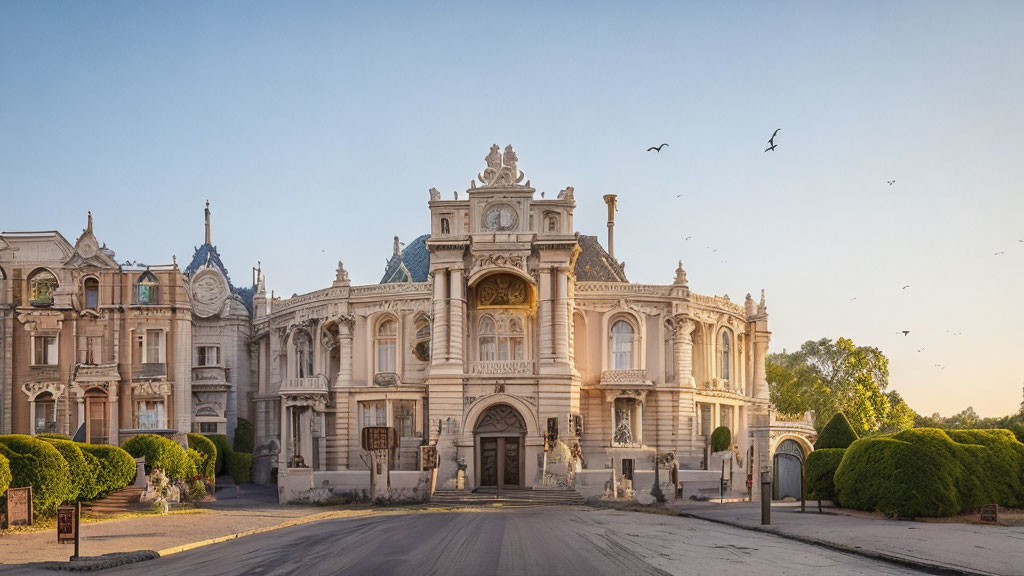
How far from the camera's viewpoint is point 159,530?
33469 millimetres

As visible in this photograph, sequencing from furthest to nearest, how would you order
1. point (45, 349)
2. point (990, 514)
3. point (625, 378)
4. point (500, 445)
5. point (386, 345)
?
point (45, 349) → point (386, 345) → point (625, 378) → point (500, 445) → point (990, 514)

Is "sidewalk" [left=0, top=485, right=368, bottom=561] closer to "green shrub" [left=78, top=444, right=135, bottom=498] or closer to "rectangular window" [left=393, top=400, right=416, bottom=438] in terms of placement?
"green shrub" [left=78, top=444, right=135, bottom=498]

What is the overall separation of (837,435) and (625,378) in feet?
55.2

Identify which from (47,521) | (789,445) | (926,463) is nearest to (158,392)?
(47,521)

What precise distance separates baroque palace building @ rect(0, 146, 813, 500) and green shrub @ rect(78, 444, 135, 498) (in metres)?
9.46

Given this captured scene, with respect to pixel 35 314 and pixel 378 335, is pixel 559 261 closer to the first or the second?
pixel 378 335

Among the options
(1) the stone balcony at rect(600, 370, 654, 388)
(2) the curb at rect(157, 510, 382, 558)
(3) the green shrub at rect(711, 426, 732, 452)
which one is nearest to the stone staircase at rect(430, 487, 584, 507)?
(2) the curb at rect(157, 510, 382, 558)

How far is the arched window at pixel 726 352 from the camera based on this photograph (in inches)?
2608

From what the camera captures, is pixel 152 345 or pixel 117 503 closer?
pixel 117 503

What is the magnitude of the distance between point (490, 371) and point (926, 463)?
24887 millimetres

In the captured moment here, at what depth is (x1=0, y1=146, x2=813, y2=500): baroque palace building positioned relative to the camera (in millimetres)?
54375

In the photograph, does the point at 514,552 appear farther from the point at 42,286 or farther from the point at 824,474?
the point at 42,286

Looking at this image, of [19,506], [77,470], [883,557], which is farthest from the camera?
[77,470]

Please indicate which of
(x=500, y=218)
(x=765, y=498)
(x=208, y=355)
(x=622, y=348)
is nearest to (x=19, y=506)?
(x=765, y=498)
